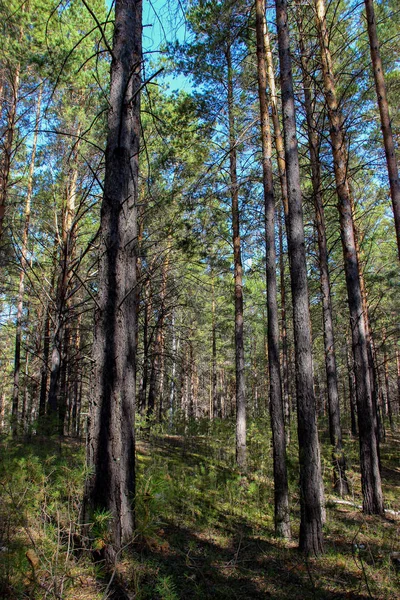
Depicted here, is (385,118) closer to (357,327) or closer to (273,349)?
(357,327)

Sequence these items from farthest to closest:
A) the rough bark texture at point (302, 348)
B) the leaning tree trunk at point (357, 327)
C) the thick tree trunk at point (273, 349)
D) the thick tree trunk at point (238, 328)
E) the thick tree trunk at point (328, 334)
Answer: the thick tree trunk at point (238, 328), the thick tree trunk at point (328, 334), the leaning tree trunk at point (357, 327), the thick tree trunk at point (273, 349), the rough bark texture at point (302, 348)

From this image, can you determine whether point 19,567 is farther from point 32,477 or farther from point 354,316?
point 354,316

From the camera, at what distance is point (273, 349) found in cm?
650

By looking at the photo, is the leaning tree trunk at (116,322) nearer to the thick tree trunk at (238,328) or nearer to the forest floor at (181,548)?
the forest floor at (181,548)

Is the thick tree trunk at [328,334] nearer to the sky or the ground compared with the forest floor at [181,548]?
nearer to the sky

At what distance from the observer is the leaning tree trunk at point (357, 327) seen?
7.41 metres

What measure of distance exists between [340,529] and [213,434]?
260 inches

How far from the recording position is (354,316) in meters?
7.97

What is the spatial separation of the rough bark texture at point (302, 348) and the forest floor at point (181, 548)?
1.45 ft

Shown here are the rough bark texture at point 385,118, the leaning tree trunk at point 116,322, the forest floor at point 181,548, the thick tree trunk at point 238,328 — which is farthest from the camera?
the thick tree trunk at point 238,328

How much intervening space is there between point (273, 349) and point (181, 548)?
10.8 feet

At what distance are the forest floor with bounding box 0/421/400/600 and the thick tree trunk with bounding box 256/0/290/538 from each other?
Answer: 1.66 ft

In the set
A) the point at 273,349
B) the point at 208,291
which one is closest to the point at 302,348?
the point at 273,349

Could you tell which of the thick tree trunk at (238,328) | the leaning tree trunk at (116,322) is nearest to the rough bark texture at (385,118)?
the thick tree trunk at (238,328)
